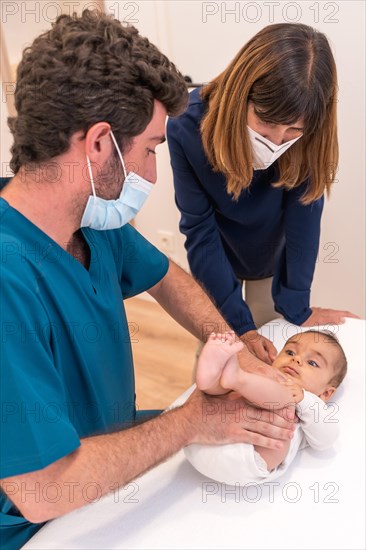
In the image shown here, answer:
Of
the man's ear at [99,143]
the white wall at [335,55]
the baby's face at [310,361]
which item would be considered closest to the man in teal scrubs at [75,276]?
the man's ear at [99,143]

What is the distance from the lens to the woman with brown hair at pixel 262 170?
119cm

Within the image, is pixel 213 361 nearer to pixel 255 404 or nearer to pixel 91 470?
pixel 255 404

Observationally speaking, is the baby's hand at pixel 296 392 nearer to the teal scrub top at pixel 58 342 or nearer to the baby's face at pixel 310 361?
the baby's face at pixel 310 361

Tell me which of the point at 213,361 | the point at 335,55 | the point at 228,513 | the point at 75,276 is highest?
the point at 335,55

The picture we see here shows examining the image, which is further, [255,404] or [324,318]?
[324,318]

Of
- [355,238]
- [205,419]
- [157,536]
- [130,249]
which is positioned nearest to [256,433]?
[205,419]

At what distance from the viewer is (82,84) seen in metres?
0.86

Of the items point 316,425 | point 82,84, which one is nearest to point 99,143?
point 82,84

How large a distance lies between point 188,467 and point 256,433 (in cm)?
18

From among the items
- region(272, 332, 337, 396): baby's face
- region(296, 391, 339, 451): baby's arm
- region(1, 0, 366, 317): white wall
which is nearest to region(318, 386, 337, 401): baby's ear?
region(272, 332, 337, 396): baby's face

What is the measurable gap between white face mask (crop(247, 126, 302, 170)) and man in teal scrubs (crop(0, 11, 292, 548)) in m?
0.32

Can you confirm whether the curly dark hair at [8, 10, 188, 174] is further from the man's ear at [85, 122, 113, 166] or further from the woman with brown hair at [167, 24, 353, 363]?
the woman with brown hair at [167, 24, 353, 363]

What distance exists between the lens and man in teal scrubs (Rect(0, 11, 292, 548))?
80 cm

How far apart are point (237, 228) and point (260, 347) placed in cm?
37
